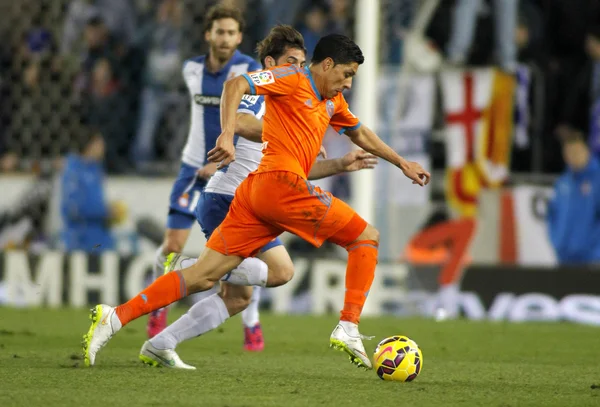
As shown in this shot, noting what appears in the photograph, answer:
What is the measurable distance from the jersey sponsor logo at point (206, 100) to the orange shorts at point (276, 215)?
1.77 meters

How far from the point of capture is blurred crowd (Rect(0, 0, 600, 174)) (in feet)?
42.1

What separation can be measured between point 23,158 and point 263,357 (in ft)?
24.9

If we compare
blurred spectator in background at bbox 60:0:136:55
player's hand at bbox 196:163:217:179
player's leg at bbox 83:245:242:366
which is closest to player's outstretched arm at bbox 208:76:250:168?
player's leg at bbox 83:245:242:366

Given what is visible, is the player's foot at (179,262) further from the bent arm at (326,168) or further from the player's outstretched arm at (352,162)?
the player's outstretched arm at (352,162)

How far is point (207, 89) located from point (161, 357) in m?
2.14

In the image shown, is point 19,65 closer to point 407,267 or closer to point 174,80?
point 174,80

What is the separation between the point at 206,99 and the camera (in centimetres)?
779

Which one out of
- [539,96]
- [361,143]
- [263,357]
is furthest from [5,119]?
[361,143]

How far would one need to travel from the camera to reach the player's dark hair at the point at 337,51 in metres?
6.04

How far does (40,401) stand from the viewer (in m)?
4.95

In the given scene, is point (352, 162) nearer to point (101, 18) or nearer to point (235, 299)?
point (235, 299)

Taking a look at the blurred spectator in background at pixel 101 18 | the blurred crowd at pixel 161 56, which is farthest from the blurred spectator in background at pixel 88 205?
the blurred spectator in background at pixel 101 18

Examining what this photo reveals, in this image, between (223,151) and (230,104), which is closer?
(223,151)

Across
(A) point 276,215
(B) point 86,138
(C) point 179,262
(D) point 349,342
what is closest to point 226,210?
(C) point 179,262
